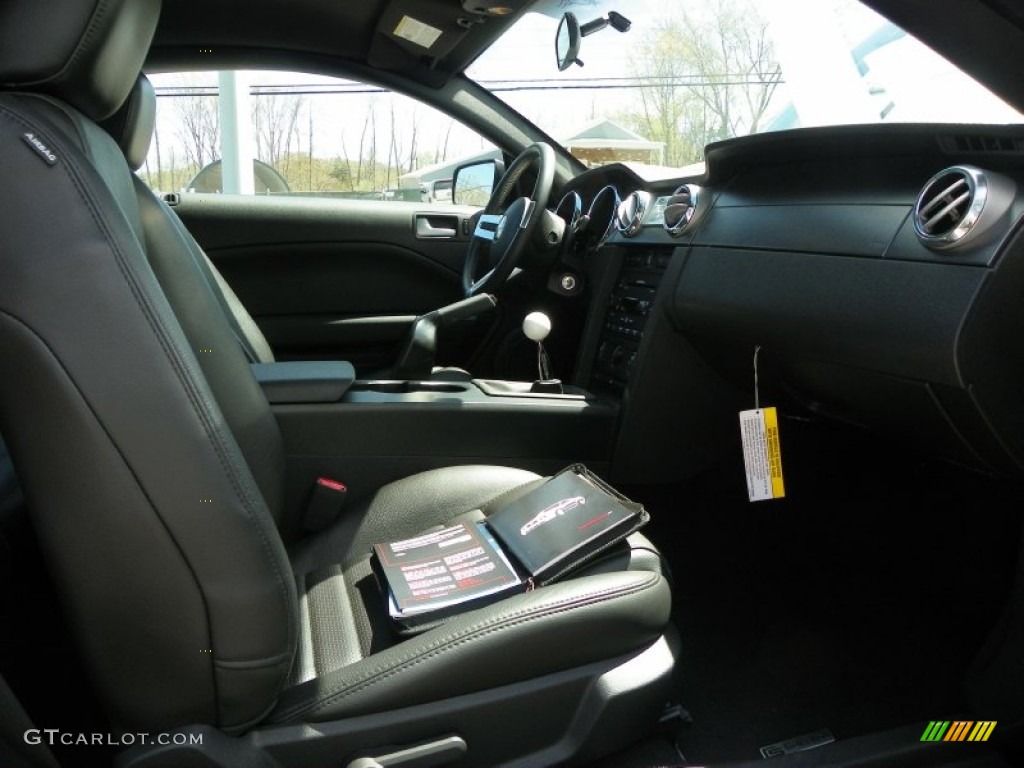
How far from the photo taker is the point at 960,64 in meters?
0.96

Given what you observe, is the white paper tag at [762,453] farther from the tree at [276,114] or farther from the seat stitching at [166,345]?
the tree at [276,114]

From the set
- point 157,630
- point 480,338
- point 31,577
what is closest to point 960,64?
point 157,630

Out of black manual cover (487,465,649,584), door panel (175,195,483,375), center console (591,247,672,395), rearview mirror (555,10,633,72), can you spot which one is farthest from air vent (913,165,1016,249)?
door panel (175,195,483,375)

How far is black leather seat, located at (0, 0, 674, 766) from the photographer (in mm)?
770

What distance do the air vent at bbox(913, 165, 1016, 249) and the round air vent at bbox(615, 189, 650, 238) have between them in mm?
840

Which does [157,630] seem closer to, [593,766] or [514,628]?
[514,628]

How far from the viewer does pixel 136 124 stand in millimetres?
1147

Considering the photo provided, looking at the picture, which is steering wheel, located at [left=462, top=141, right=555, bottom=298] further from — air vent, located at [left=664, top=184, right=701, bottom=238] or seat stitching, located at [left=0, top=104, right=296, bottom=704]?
seat stitching, located at [left=0, top=104, right=296, bottom=704]

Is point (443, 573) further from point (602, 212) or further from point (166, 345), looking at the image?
point (602, 212)

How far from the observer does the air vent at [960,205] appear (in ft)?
3.23

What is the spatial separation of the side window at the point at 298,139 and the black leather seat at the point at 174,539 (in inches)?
56.9

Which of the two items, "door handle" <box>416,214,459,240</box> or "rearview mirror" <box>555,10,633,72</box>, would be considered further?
"door handle" <box>416,214,459,240</box>

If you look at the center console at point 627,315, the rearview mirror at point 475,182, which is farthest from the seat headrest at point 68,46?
the rearview mirror at point 475,182

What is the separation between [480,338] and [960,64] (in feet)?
5.35
